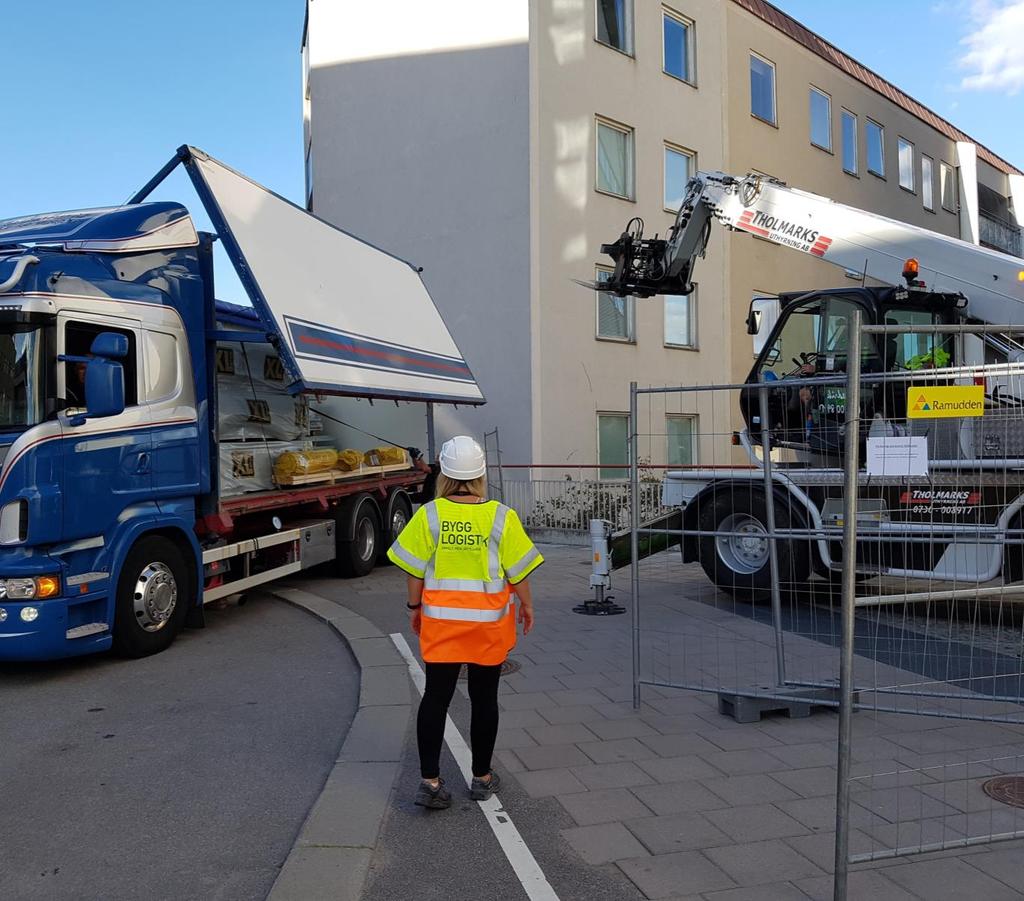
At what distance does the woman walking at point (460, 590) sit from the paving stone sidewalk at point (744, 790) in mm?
547

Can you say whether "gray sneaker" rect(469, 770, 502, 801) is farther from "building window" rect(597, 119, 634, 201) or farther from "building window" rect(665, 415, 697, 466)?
"building window" rect(597, 119, 634, 201)

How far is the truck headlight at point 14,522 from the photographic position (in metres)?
6.17

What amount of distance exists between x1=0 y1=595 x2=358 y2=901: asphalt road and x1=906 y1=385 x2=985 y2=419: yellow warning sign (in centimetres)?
307

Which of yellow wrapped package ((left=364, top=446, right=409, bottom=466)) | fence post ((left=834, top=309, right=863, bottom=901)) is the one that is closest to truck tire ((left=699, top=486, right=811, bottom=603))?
yellow wrapped package ((left=364, top=446, right=409, bottom=466))

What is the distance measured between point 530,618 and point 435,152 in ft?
52.5

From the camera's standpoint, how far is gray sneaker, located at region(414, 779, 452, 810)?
413cm

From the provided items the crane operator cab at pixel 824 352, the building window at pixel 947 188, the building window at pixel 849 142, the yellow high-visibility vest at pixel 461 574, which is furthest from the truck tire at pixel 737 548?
the building window at pixel 947 188

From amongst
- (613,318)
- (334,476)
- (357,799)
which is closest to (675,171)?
(613,318)

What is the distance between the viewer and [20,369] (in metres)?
6.48

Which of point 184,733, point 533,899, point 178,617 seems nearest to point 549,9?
point 178,617

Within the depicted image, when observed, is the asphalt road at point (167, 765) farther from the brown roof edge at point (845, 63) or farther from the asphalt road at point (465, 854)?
the brown roof edge at point (845, 63)

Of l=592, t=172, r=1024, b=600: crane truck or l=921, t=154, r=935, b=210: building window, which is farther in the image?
l=921, t=154, r=935, b=210: building window

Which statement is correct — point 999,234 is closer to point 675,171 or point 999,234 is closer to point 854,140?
point 854,140

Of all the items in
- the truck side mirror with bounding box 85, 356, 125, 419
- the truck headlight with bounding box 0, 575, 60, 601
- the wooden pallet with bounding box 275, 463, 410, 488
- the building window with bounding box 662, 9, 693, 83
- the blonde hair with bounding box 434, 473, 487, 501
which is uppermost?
the building window with bounding box 662, 9, 693, 83
